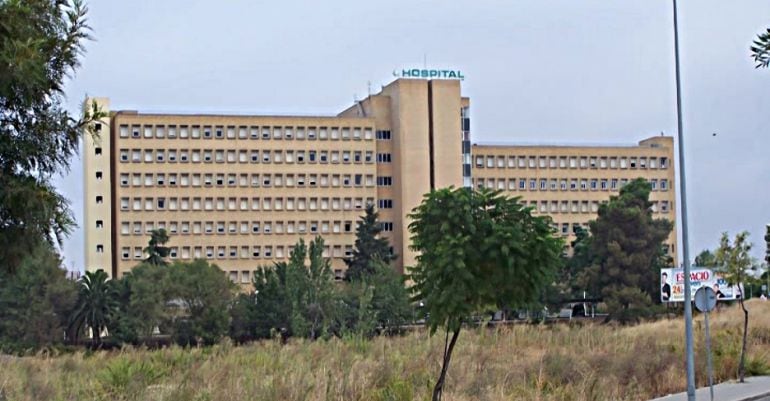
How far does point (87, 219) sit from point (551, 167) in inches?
2139

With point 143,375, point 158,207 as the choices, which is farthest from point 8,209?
point 158,207

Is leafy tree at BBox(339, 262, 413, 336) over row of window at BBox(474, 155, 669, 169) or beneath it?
beneath

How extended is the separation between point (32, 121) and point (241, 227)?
11206 centimetres

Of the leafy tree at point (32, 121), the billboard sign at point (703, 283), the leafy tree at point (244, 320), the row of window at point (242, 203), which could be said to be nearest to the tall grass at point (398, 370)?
the billboard sign at point (703, 283)

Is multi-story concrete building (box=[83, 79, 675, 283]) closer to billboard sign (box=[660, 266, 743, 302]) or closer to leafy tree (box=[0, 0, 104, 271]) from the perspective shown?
billboard sign (box=[660, 266, 743, 302])

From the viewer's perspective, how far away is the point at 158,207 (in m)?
118

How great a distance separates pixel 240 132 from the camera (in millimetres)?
119875

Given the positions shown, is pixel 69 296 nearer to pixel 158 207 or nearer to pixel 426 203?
pixel 158 207

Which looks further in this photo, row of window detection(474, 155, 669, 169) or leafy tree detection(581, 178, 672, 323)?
row of window detection(474, 155, 669, 169)

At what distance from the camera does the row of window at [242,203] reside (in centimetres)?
11731

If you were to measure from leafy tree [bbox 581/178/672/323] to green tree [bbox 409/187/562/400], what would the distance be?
65.9 meters

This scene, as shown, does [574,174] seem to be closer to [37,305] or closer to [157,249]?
[157,249]

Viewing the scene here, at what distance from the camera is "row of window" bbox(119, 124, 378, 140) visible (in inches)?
4606

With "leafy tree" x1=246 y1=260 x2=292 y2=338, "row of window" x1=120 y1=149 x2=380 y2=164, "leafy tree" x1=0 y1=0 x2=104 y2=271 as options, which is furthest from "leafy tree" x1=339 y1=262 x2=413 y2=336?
"leafy tree" x1=0 y1=0 x2=104 y2=271
